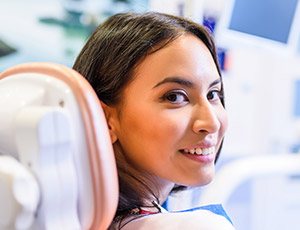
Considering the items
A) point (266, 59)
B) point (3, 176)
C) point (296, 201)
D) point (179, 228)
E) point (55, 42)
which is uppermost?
point (3, 176)

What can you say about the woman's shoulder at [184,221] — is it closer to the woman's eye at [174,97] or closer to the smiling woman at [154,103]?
the smiling woman at [154,103]

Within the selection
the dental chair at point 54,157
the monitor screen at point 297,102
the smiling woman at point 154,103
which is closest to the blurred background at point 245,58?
the monitor screen at point 297,102

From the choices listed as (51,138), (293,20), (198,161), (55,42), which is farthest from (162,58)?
(55,42)

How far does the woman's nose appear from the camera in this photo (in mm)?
782

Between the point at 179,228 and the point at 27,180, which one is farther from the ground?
the point at 27,180

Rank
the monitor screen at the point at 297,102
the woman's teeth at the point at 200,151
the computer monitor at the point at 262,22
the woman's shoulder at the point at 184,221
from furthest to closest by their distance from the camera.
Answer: the monitor screen at the point at 297,102 < the computer monitor at the point at 262,22 < the woman's teeth at the point at 200,151 < the woman's shoulder at the point at 184,221

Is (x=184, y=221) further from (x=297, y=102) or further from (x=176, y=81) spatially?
(x=297, y=102)

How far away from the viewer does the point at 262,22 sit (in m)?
1.52

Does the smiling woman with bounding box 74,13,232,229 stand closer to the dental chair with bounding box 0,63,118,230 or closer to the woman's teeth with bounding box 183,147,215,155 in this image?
the woman's teeth with bounding box 183,147,215,155

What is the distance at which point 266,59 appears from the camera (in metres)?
2.60

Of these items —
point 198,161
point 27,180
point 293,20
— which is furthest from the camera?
point 293,20

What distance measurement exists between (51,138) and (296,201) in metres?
2.29

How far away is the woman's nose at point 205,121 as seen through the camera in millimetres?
782

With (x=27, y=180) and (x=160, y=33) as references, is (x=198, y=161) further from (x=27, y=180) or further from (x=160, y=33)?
(x=27, y=180)
